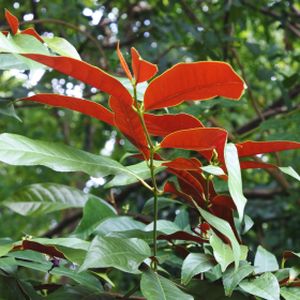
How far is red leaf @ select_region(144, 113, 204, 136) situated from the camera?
63 centimetres

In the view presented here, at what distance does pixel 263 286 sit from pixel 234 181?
135mm

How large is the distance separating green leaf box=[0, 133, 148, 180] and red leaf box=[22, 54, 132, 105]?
0.28ft

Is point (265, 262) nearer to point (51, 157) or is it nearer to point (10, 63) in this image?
point (51, 157)

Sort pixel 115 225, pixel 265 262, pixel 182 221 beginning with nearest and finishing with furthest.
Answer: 1. pixel 265 262
2. pixel 115 225
3. pixel 182 221

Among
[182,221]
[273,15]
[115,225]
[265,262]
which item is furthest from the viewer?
[273,15]

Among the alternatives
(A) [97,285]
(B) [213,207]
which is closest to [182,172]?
(B) [213,207]

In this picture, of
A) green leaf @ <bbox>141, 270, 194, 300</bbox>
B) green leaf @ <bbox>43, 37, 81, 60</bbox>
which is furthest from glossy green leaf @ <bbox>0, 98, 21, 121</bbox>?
green leaf @ <bbox>141, 270, 194, 300</bbox>

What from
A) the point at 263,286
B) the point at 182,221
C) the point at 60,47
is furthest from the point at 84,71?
the point at 182,221

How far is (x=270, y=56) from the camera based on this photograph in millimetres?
1887

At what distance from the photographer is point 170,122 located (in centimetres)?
64

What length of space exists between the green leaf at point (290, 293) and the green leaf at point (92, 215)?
0.31m

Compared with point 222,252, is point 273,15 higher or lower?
lower

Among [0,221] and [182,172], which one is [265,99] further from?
[182,172]

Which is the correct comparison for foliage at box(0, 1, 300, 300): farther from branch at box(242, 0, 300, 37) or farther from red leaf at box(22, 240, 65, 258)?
branch at box(242, 0, 300, 37)
